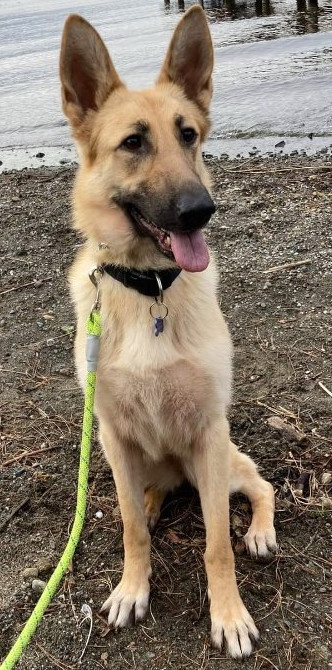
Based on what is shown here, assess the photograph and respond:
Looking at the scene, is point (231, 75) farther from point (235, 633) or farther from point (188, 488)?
point (235, 633)

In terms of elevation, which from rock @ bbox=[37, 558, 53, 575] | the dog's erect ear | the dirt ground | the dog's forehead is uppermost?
the dog's erect ear

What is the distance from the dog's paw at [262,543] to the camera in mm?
2812

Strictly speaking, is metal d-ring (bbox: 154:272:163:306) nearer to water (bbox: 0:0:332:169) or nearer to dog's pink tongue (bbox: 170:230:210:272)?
dog's pink tongue (bbox: 170:230:210:272)

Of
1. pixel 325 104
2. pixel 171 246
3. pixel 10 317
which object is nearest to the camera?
pixel 171 246

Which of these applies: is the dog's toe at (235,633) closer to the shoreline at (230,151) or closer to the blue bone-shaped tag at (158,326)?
the blue bone-shaped tag at (158,326)

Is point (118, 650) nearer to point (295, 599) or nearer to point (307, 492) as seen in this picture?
point (295, 599)

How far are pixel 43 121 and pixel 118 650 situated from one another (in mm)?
11408

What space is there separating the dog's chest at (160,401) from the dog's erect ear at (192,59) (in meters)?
1.42

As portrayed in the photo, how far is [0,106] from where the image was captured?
1377 cm

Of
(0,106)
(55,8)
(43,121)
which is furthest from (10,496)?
(55,8)

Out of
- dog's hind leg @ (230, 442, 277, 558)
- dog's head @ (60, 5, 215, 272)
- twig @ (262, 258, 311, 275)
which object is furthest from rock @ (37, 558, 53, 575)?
twig @ (262, 258, 311, 275)

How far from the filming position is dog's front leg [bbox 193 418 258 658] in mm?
2555

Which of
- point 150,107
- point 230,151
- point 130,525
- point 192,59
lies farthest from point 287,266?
point 230,151

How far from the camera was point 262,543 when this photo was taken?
2814mm
